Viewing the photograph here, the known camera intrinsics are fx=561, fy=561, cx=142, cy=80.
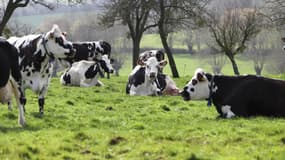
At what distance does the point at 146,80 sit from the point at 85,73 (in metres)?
5.31

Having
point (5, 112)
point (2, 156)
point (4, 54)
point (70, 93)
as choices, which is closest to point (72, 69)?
point (70, 93)

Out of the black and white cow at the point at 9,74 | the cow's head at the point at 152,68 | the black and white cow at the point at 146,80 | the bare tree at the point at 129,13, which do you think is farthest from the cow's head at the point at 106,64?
the black and white cow at the point at 9,74

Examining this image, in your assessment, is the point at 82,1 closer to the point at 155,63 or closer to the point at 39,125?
the point at 155,63

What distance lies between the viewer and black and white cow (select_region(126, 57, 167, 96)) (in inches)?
851

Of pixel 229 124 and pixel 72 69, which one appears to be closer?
pixel 229 124

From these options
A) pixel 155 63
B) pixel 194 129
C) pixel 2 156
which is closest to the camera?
pixel 2 156

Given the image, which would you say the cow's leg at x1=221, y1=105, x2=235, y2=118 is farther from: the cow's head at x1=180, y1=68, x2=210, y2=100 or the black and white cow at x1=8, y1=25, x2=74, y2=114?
the black and white cow at x1=8, y1=25, x2=74, y2=114

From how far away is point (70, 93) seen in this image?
2205cm

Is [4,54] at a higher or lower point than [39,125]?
higher

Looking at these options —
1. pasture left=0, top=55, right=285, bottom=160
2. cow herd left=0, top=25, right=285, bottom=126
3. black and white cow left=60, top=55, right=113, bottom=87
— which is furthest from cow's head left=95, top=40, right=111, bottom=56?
cow herd left=0, top=25, right=285, bottom=126

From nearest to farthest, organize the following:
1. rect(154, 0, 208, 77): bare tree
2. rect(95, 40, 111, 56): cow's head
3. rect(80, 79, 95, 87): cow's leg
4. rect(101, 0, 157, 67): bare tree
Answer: rect(80, 79, 95, 87): cow's leg < rect(95, 40, 111, 56): cow's head < rect(154, 0, 208, 77): bare tree < rect(101, 0, 157, 67): bare tree

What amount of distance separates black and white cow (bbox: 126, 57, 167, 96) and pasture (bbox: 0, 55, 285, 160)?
514cm

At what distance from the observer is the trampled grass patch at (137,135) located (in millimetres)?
9367

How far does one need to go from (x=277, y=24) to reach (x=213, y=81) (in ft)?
81.1
